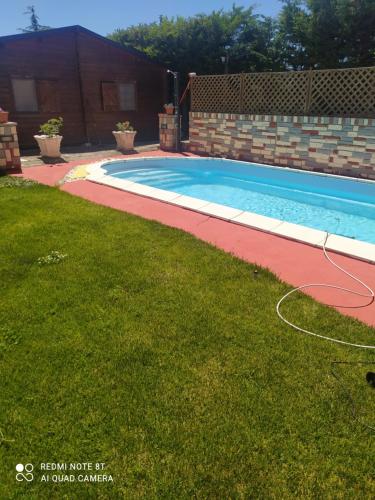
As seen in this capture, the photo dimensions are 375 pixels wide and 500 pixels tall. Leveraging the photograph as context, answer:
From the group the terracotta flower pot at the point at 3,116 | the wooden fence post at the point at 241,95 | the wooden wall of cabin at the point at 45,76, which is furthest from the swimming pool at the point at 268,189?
the wooden wall of cabin at the point at 45,76

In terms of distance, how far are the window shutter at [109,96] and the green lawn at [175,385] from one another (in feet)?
39.0

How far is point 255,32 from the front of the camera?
17.1 meters

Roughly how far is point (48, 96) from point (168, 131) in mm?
4372

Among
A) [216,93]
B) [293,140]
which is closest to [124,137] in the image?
[216,93]

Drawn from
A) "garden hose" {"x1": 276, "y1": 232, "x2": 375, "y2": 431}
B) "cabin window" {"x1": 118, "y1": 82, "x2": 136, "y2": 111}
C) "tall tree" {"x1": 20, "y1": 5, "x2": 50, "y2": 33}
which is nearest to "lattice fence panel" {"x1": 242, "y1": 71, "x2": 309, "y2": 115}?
"cabin window" {"x1": 118, "y1": 82, "x2": 136, "y2": 111}

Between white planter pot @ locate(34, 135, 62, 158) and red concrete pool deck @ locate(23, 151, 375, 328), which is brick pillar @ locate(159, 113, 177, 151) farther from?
red concrete pool deck @ locate(23, 151, 375, 328)

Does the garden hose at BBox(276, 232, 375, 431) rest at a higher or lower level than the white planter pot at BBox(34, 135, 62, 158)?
lower

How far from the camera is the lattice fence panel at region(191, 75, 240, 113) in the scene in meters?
11.0

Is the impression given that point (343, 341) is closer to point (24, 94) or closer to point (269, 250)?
point (269, 250)

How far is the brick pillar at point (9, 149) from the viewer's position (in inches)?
332

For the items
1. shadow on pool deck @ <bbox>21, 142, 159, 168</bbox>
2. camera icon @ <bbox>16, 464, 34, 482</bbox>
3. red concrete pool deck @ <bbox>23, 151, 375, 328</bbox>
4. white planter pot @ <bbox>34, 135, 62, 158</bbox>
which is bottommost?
camera icon @ <bbox>16, 464, 34, 482</bbox>

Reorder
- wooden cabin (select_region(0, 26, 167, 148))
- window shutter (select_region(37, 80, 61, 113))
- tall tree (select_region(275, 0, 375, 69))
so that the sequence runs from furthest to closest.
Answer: tall tree (select_region(275, 0, 375, 69)), window shutter (select_region(37, 80, 61, 113)), wooden cabin (select_region(0, 26, 167, 148))

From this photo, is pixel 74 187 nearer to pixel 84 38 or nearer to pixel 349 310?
pixel 349 310

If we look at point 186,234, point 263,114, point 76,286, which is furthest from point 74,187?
point 263,114
